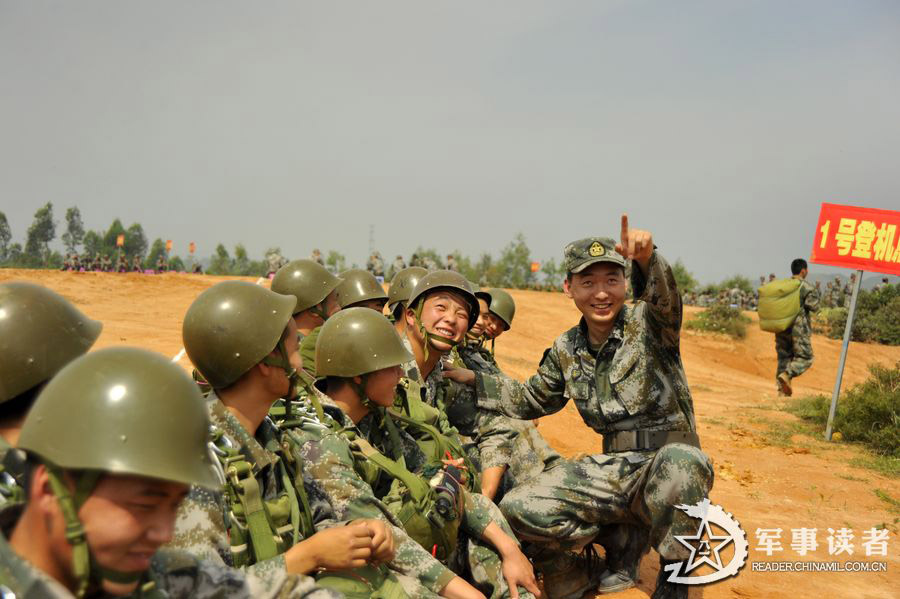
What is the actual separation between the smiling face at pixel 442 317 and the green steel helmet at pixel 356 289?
1378mm

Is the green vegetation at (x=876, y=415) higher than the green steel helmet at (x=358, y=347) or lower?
lower

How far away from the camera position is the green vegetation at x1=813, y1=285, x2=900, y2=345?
92.7 ft

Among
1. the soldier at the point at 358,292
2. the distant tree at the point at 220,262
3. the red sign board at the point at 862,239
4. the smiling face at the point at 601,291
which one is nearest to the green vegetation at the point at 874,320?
the red sign board at the point at 862,239

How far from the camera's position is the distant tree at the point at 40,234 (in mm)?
57500

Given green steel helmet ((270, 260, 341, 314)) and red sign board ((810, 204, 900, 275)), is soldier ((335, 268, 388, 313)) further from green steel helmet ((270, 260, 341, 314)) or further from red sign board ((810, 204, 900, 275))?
red sign board ((810, 204, 900, 275))

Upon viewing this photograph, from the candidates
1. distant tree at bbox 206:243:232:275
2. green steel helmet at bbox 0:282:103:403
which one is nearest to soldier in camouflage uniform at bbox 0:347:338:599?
green steel helmet at bbox 0:282:103:403

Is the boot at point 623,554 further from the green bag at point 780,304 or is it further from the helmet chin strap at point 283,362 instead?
the green bag at point 780,304

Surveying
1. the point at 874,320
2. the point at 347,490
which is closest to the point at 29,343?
the point at 347,490

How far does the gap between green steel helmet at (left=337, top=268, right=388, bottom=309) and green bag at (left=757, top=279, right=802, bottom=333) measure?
35.6ft

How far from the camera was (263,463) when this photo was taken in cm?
272

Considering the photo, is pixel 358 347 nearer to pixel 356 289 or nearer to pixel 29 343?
pixel 29 343

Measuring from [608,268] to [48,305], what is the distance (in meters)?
3.39

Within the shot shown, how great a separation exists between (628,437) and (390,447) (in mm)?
1760

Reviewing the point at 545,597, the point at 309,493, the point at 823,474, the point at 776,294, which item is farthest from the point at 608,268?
the point at 776,294
